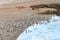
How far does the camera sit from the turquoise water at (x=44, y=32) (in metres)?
0.78

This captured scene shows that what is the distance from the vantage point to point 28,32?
86cm

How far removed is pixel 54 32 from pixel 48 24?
4.7 inches

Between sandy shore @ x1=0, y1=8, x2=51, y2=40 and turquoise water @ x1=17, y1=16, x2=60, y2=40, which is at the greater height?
turquoise water @ x1=17, y1=16, x2=60, y2=40

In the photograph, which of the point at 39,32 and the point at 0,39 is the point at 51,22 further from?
the point at 0,39

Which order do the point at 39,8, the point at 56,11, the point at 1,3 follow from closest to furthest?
the point at 56,11 → the point at 39,8 → the point at 1,3

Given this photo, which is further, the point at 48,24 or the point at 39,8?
the point at 39,8

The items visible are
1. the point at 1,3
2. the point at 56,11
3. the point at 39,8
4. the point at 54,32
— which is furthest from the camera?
the point at 1,3

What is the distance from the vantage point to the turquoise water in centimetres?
78

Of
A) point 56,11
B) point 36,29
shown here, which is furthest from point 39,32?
point 56,11

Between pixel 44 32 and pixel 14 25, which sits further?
pixel 14 25

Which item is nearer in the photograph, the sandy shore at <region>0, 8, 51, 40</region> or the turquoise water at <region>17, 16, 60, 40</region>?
the turquoise water at <region>17, 16, 60, 40</region>

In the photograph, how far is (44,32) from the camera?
85cm

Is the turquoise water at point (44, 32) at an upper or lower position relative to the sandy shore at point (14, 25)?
upper

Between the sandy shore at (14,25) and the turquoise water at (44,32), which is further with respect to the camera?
the sandy shore at (14,25)
